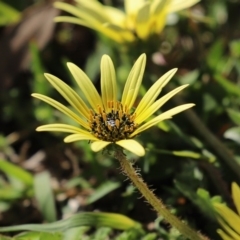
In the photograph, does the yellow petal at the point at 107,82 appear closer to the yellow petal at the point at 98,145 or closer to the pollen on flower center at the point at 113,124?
the pollen on flower center at the point at 113,124

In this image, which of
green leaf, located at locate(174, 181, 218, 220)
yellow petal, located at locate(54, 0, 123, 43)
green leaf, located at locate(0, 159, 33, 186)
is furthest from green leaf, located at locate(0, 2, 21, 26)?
green leaf, located at locate(174, 181, 218, 220)

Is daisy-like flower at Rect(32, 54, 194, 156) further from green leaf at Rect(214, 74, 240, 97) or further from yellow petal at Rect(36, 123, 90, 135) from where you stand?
green leaf at Rect(214, 74, 240, 97)

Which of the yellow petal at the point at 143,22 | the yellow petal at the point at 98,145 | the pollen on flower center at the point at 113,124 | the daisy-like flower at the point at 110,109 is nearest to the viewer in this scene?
the yellow petal at the point at 98,145

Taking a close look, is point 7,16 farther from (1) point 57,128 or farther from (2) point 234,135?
(1) point 57,128

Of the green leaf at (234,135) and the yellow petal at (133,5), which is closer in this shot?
the green leaf at (234,135)

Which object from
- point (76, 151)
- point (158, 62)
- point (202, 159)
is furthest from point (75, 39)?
point (202, 159)

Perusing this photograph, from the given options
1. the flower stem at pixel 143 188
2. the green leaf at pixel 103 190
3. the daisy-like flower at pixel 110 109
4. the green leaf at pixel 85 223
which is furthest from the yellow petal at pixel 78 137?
the green leaf at pixel 103 190

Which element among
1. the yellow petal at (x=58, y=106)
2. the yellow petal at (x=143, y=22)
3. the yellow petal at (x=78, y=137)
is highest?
the yellow petal at (x=143, y=22)

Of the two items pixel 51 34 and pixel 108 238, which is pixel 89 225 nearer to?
pixel 108 238

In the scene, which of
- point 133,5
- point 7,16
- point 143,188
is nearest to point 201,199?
point 143,188
